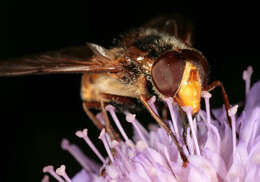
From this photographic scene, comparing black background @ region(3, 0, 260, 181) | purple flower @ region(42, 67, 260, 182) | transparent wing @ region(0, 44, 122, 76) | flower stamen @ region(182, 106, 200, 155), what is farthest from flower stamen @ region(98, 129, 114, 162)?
black background @ region(3, 0, 260, 181)

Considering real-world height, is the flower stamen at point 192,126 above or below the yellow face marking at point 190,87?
below

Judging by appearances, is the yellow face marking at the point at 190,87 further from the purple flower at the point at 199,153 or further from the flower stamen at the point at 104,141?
the flower stamen at the point at 104,141

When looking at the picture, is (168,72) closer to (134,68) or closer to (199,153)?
(134,68)

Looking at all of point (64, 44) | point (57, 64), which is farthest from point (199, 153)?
point (64, 44)

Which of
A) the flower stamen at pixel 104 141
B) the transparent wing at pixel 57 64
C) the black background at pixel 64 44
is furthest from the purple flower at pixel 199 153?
the black background at pixel 64 44

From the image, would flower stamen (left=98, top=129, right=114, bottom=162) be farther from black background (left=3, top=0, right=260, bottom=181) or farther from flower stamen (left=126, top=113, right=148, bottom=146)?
black background (left=3, top=0, right=260, bottom=181)
